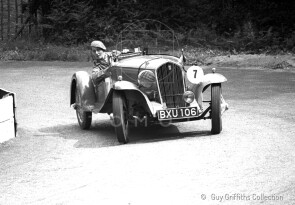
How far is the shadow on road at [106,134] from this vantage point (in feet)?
36.1

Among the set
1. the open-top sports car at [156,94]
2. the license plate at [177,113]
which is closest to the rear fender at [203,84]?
the open-top sports car at [156,94]

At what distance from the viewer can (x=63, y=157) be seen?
9.88 metres

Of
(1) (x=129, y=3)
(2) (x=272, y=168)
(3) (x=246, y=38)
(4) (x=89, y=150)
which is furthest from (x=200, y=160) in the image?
(1) (x=129, y=3)

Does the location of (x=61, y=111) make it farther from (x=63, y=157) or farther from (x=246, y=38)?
(x=246, y=38)

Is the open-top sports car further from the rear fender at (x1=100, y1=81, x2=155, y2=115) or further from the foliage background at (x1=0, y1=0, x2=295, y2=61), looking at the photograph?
the foliage background at (x1=0, y1=0, x2=295, y2=61)

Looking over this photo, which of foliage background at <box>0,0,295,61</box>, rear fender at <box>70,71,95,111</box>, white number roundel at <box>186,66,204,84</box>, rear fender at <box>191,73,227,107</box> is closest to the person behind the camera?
rear fender at <box>191,73,227,107</box>

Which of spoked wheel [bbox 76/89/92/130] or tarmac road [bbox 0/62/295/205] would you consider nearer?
tarmac road [bbox 0/62/295/205]

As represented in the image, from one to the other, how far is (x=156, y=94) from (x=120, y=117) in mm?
837

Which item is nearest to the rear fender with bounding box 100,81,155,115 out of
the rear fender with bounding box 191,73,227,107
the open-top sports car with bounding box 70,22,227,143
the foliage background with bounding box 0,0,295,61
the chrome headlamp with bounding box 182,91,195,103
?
the open-top sports car with bounding box 70,22,227,143

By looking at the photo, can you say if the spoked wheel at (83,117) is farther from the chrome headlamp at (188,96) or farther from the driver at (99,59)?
the chrome headlamp at (188,96)

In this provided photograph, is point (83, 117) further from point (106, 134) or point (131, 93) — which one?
point (131, 93)

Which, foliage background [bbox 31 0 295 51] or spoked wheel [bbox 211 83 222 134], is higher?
foliage background [bbox 31 0 295 51]

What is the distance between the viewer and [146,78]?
11102mm

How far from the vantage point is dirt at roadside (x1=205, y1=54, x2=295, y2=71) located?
21922 mm
